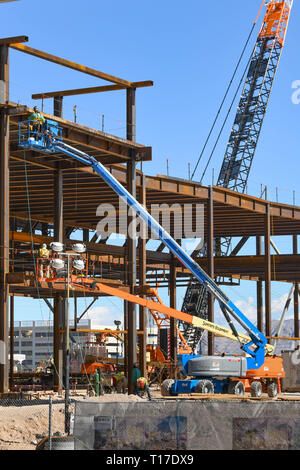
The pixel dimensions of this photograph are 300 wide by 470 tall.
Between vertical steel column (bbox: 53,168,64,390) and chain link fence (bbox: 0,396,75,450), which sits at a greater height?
vertical steel column (bbox: 53,168,64,390)

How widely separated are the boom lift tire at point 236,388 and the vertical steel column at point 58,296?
9.60 meters

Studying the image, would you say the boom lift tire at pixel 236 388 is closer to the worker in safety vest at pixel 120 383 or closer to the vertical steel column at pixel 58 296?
the worker in safety vest at pixel 120 383

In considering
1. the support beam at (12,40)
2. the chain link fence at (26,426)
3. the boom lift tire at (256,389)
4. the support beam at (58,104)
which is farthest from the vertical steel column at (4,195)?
the boom lift tire at (256,389)

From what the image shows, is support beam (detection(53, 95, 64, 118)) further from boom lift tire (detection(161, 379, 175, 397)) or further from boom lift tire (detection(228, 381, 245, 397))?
boom lift tire (detection(228, 381, 245, 397))

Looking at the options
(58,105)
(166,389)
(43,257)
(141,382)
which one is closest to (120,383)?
(141,382)

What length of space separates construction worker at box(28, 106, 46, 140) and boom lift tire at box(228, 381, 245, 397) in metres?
13.5

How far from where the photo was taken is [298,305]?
3071 inches

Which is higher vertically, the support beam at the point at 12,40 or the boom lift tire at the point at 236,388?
the support beam at the point at 12,40

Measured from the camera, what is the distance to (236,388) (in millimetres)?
35875

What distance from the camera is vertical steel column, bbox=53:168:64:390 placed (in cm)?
4288

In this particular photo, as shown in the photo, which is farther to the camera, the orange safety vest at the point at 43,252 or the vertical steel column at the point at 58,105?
the vertical steel column at the point at 58,105

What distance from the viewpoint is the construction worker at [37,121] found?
34.5 meters

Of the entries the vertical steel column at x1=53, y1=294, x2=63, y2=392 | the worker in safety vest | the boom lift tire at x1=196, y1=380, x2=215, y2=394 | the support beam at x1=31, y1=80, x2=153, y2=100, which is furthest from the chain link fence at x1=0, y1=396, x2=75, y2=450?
the support beam at x1=31, y1=80, x2=153, y2=100
